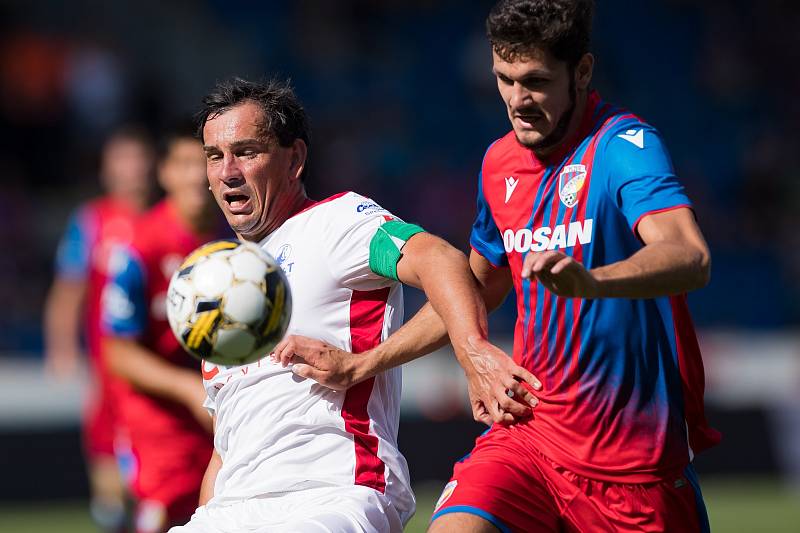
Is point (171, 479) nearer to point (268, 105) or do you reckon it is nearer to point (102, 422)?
point (102, 422)

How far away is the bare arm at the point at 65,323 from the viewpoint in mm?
9945

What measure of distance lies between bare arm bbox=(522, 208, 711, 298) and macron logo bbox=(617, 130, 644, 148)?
0.44m

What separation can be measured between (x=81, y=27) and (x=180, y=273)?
14958 mm

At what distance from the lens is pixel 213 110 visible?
484 cm

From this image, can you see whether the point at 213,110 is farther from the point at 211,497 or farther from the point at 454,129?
the point at 454,129

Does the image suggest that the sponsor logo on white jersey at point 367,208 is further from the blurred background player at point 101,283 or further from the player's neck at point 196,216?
the blurred background player at point 101,283

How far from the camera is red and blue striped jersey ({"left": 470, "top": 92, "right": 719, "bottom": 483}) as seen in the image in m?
4.47

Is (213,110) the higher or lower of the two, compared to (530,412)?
higher

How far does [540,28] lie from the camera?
4.41 meters

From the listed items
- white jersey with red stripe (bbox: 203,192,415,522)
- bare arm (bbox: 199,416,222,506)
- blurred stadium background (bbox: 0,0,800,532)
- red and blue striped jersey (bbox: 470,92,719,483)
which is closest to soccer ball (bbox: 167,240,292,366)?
white jersey with red stripe (bbox: 203,192,415,522)

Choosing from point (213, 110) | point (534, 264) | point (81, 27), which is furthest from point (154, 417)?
point (81, 27)

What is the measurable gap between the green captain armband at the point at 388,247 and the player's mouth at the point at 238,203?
545 millimetres

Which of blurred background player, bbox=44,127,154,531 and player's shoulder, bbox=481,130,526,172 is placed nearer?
player's shoulder, bbox=481,130,526,172

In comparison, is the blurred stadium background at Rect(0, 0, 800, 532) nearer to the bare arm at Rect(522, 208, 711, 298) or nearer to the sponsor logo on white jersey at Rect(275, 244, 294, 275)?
the sponsor logo on white jersey at Rect(275, 244, 294, 275)
